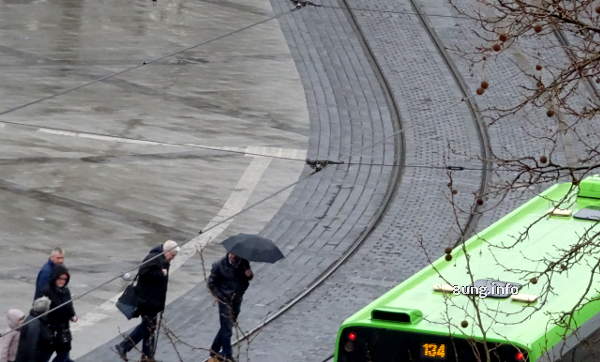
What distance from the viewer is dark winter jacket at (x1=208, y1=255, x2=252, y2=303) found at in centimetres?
1551

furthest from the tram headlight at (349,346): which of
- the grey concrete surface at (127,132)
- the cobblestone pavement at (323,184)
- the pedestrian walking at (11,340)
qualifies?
the grey concrete surface at (127,132)

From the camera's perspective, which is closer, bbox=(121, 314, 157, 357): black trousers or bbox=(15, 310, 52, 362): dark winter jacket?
bbox=(15, 310, 52, 362): dark winter jacket

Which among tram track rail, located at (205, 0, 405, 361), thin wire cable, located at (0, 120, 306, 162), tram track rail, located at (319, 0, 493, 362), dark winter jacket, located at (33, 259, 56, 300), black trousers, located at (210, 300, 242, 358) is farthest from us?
thin wire cable, located at (0, 120, 306, 162)

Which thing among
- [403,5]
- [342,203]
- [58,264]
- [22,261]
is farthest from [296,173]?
[403,5]

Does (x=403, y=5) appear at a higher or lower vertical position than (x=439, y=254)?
higher

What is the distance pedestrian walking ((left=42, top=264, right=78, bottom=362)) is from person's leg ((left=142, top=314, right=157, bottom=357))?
782 mm

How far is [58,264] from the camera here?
49.5ft

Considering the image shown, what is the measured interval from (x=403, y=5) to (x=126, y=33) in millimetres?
6019

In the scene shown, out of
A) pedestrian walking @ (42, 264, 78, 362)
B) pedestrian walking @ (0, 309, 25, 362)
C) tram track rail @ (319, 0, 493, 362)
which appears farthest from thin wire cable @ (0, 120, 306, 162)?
pedestrian walking @ (0, 309, 25, 362)

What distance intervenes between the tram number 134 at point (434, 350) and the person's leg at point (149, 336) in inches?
177

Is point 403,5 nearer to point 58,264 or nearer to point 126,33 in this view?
point 126,33

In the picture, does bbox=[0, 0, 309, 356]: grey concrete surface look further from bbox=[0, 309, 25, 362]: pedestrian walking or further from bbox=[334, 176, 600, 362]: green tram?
bbox=[334, 176, 600, 362]: green tram

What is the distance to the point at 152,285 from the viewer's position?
50.9 feet

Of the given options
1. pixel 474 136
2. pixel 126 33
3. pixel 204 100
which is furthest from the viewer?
pixel 126 33
